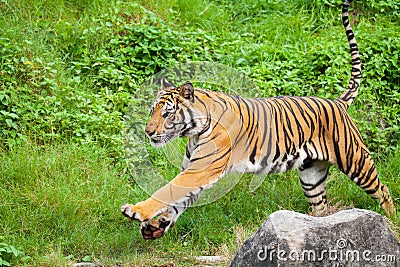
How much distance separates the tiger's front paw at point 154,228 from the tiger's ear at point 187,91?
3.37ft

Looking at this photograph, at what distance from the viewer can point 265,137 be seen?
20.8 ft

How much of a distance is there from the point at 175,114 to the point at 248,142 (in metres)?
0.76

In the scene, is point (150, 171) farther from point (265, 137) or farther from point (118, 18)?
point (118, 18)

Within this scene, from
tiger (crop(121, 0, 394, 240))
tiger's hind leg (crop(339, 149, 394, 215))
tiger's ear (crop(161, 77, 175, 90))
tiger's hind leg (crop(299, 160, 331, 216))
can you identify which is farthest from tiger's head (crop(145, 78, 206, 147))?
tiger's hind leg (crop(339, 149, 394, 215))

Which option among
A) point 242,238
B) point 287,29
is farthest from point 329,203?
point 287,29

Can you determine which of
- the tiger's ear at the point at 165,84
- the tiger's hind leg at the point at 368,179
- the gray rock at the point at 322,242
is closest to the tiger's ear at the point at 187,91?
the tiger's ear at the point at 165,84

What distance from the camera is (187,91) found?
5.73 meters

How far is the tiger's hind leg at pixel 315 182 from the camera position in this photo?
680 centimetres

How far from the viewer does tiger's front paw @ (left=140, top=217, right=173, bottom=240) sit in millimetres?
5922

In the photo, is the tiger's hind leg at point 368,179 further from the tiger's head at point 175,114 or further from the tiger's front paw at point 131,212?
the tiger's front paw at point 131,212

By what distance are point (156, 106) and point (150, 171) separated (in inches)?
20.6

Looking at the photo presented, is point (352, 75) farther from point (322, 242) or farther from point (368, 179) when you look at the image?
point (322, 242)

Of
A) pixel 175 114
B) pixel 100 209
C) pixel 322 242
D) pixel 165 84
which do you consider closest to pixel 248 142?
pixel 175 114

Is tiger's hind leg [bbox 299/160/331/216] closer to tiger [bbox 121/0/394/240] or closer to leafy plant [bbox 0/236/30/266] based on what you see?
tiger [bbox 121/0/394/240]
